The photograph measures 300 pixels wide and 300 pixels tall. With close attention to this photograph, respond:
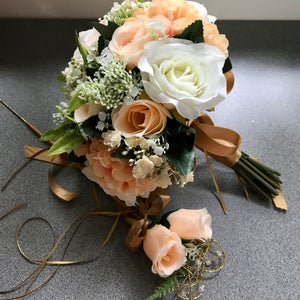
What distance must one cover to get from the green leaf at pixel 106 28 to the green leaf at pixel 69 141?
0.64 feet

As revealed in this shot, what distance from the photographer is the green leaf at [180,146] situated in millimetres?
578

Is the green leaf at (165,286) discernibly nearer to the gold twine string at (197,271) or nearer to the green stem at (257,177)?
the gold twine string at (197,271)

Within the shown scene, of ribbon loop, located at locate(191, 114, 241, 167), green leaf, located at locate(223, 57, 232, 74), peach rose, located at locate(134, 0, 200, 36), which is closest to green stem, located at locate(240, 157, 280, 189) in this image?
ribbon loop, located at locate(191, 114, 241, 167)

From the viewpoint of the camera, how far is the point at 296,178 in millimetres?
865

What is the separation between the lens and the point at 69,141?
63 centimetres

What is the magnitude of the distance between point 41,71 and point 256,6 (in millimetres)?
748

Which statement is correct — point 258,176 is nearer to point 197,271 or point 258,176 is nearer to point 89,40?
point 197,271

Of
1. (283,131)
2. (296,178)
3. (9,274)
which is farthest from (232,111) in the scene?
(9,274)

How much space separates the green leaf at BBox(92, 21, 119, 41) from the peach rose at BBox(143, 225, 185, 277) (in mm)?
417

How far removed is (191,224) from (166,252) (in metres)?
0.08

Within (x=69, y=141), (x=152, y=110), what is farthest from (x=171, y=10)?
(x=69, y=141)

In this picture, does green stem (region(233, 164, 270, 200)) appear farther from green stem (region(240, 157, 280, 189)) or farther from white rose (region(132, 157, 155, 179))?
white rose (region(132, 157, 155, 179))

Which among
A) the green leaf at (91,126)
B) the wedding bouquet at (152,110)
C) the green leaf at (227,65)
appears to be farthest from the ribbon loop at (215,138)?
the green leaf at (91,126)

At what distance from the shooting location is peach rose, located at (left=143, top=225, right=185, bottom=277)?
643 mm
